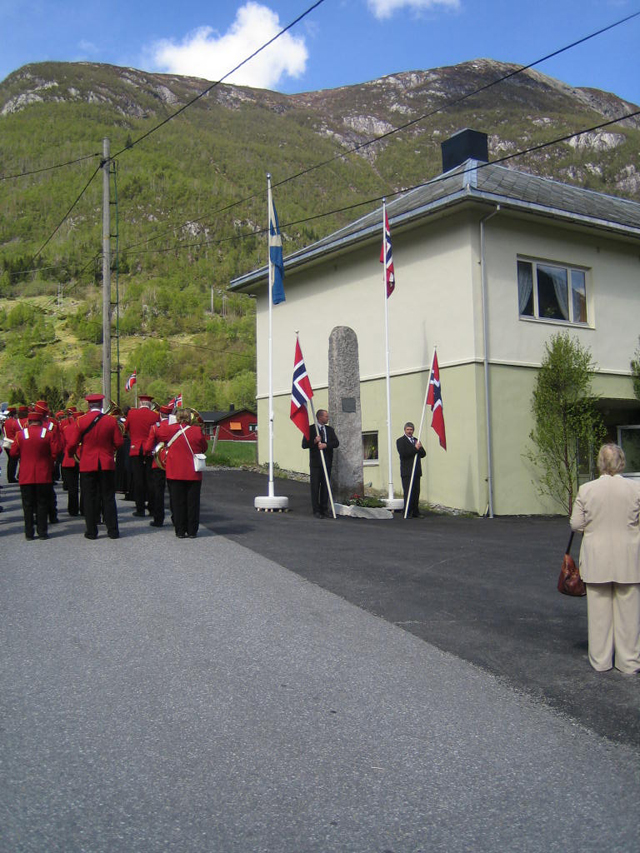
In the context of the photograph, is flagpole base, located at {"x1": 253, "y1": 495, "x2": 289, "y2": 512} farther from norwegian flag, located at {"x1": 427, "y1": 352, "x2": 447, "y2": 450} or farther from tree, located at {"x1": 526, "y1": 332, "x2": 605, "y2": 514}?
tree, located at {"x1": 526, "y1": 332, "x2": 605, "y2": 514}

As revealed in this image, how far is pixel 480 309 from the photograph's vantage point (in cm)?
1862

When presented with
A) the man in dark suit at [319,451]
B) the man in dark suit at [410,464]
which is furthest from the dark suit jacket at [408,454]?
the man in dark suit at [319,451]

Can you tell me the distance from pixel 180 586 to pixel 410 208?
13494 mm

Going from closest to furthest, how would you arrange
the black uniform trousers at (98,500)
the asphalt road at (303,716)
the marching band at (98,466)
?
1. the asphalt road at (303,716)
2. the black uniform trousers at (98,500)
3. the marching band at (98,466)

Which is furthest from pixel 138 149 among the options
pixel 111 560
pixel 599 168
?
pixel 111 560

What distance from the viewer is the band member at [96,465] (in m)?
11.7

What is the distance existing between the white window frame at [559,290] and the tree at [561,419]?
93 centimetres

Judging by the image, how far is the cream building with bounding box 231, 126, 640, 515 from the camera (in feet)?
61.0

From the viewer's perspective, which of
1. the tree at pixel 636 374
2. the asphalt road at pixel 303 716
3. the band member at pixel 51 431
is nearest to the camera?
the asphalt road at pixel 303 716

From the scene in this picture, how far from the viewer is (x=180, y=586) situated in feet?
27.4

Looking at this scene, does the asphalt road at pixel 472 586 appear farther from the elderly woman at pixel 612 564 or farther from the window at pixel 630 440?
the window at pixel 630 440

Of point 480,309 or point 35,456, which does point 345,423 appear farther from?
point 35,456

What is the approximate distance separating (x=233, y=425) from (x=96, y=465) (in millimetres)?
61029

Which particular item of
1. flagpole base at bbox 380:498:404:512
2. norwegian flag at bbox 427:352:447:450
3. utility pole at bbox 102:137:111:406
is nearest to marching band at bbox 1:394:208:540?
flagpole base at bbox 380:498:404:512
